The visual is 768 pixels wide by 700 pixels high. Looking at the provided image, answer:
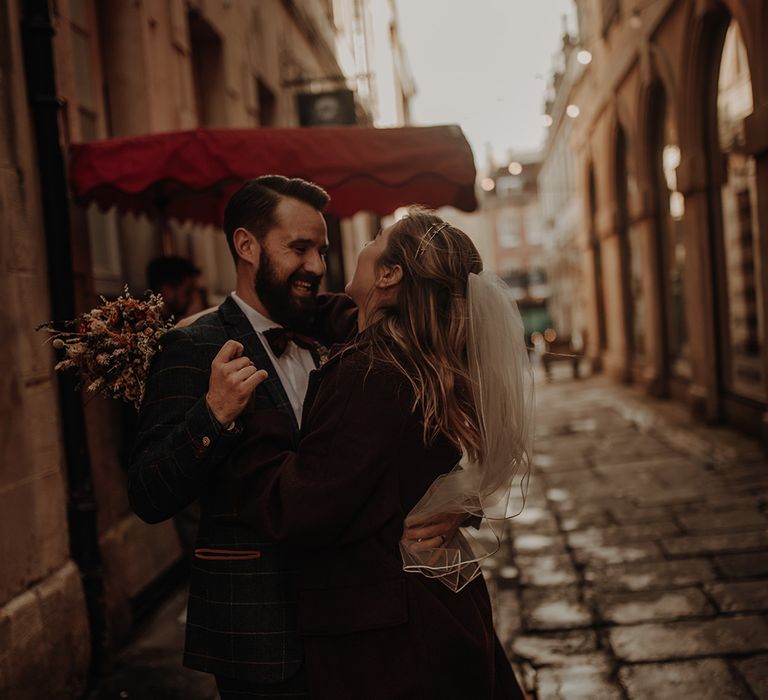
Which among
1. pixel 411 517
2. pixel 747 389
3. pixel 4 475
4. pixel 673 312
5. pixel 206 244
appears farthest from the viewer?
pixel 673 312

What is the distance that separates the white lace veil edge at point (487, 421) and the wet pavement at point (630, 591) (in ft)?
6.71

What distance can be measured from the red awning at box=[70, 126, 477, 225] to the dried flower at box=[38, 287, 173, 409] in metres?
2.73

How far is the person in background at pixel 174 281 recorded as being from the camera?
212 inches

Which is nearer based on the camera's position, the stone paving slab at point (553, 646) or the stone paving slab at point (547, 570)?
the stone paving slab at point (553, 646)

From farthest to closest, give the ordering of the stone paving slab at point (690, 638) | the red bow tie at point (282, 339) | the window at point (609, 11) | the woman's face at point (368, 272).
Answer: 1. the window at point (609, 11)
2. the stone paving slab at point (690, 638)
3. the red bow tie at point (282, 339)
4. the woman's face at point (368, 272)

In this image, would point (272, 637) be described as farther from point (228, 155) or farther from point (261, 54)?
point (261, 54)

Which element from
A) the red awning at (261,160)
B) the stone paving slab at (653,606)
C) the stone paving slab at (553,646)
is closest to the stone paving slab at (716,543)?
the stone paving slab at (653,606)

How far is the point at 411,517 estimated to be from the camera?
7.08 feet

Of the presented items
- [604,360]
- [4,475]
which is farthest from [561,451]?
[604,360]

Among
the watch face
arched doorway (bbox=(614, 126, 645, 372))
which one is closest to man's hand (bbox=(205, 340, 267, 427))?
the watch face

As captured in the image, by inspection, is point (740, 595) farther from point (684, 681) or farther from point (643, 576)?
point (684, 681)

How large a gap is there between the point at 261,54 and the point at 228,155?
659 cm

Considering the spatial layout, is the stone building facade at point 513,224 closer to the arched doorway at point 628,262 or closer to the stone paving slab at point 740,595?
the arched doorway at point 628,262

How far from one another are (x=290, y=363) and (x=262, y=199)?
1.66 ft
